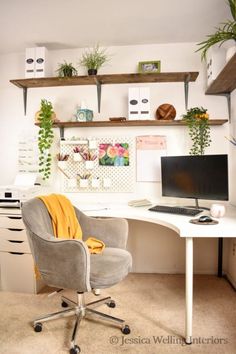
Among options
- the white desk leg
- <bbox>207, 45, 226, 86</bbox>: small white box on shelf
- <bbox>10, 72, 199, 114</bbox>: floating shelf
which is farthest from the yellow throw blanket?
<bbox>207, 45, 226, 86</bbox>: small white box on shelf

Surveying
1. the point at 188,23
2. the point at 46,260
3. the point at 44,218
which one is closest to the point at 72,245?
the point at 46,260

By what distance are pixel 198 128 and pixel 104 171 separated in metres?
1.01

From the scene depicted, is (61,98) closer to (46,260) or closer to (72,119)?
(72,119)

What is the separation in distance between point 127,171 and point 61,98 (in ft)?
3.40

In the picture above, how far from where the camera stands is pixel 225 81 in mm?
2391

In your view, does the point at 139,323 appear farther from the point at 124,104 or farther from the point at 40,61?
the point at 40,61

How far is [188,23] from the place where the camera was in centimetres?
236

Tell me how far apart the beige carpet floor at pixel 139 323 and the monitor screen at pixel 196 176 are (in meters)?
0.85

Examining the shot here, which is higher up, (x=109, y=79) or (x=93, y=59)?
(x=93, y=59)

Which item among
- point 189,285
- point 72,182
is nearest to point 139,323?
point 189,285

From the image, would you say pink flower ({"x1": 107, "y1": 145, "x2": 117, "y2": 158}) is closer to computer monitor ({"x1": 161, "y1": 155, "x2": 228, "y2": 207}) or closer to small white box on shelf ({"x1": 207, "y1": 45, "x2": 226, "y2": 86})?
computer monitor ({"x1": 161, "y1": 155, "x2": 228, "y2": 207})

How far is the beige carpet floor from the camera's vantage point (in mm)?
1706

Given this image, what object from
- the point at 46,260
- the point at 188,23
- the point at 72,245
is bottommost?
the point at 46,260

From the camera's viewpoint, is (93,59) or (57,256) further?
(93,59)
